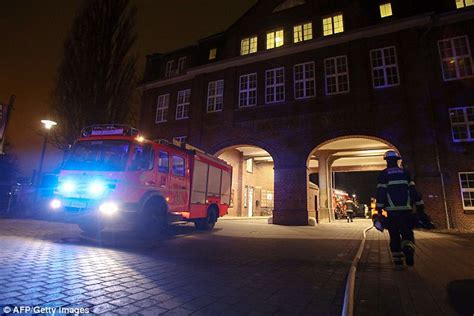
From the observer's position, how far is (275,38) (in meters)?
18.3

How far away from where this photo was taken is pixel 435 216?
12664 mm

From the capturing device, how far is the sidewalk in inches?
110

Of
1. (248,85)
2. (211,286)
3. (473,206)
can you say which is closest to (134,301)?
(211,286)

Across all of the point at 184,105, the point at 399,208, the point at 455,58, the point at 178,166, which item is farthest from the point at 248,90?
the point at 399,208

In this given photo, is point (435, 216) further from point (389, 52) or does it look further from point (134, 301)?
point (134, 301)

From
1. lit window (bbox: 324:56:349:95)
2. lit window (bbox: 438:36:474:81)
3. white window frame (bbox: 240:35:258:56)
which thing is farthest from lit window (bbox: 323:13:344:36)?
lit window (bbox: 438:36:474:81)

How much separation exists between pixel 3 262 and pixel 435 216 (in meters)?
15.9

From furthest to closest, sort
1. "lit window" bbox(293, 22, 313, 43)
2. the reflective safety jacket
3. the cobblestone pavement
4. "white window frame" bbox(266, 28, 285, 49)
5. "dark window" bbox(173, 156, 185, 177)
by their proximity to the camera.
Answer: "white window frame" bbox(266, 28, 285, 49) → "lit window" bbox(293, 22, 313, 43) → "dark window" bbox(173, 156, 185, 177) → the reflective safety jacket → the cobblestone pavement

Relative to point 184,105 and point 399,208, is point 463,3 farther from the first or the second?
point 184,105

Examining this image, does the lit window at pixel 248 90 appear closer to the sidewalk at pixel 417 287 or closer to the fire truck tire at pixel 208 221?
the fire truck tire at pixel 208 221

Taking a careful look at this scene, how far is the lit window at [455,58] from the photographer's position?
13.6 m

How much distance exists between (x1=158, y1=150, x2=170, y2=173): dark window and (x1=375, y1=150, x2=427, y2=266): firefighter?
241 inches

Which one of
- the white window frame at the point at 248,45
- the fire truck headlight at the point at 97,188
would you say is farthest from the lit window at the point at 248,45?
the fire truck headlight at the point at 97,188

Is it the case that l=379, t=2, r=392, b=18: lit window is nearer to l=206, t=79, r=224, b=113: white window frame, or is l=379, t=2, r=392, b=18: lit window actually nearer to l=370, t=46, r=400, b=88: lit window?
l=370, t=46, r=400, b=88: lit window
